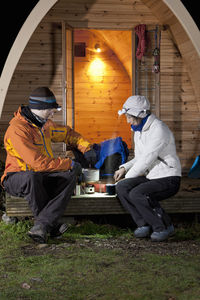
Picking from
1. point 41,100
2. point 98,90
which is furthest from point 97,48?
point 41,100

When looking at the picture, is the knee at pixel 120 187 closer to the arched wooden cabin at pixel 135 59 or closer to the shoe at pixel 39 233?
the shoe at pixel 39 233

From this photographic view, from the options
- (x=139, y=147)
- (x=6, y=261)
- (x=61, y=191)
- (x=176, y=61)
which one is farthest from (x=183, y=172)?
(x=6, y=261)

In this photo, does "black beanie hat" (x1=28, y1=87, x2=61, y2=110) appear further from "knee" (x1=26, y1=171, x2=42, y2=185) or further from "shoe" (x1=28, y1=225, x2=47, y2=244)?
"shoe" (x1=28, y1=225, x2=47, y2=244)

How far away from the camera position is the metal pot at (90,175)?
18.0 feet

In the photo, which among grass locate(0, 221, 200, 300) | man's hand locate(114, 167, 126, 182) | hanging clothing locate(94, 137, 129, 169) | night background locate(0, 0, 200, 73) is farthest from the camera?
night background locate(0, 0, 200, 73)

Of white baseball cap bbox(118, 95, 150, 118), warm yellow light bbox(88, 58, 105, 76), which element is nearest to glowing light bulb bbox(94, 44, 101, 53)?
warm yellow light bbox(88, 58, 105, 76)

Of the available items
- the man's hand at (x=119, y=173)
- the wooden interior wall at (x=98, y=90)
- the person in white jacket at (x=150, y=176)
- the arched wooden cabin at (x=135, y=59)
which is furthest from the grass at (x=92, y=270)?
the wooden interior wall at (x=98, y=90)

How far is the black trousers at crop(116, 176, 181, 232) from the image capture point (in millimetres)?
4410

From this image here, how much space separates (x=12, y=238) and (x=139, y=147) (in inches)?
60.2

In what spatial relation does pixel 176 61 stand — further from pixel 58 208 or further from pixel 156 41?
pixel 58 208

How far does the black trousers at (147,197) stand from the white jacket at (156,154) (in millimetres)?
80

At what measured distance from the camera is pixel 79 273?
352 centimetres

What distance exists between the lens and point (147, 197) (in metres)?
4.44

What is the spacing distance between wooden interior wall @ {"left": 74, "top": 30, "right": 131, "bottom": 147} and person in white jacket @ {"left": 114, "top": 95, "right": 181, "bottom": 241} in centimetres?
550
